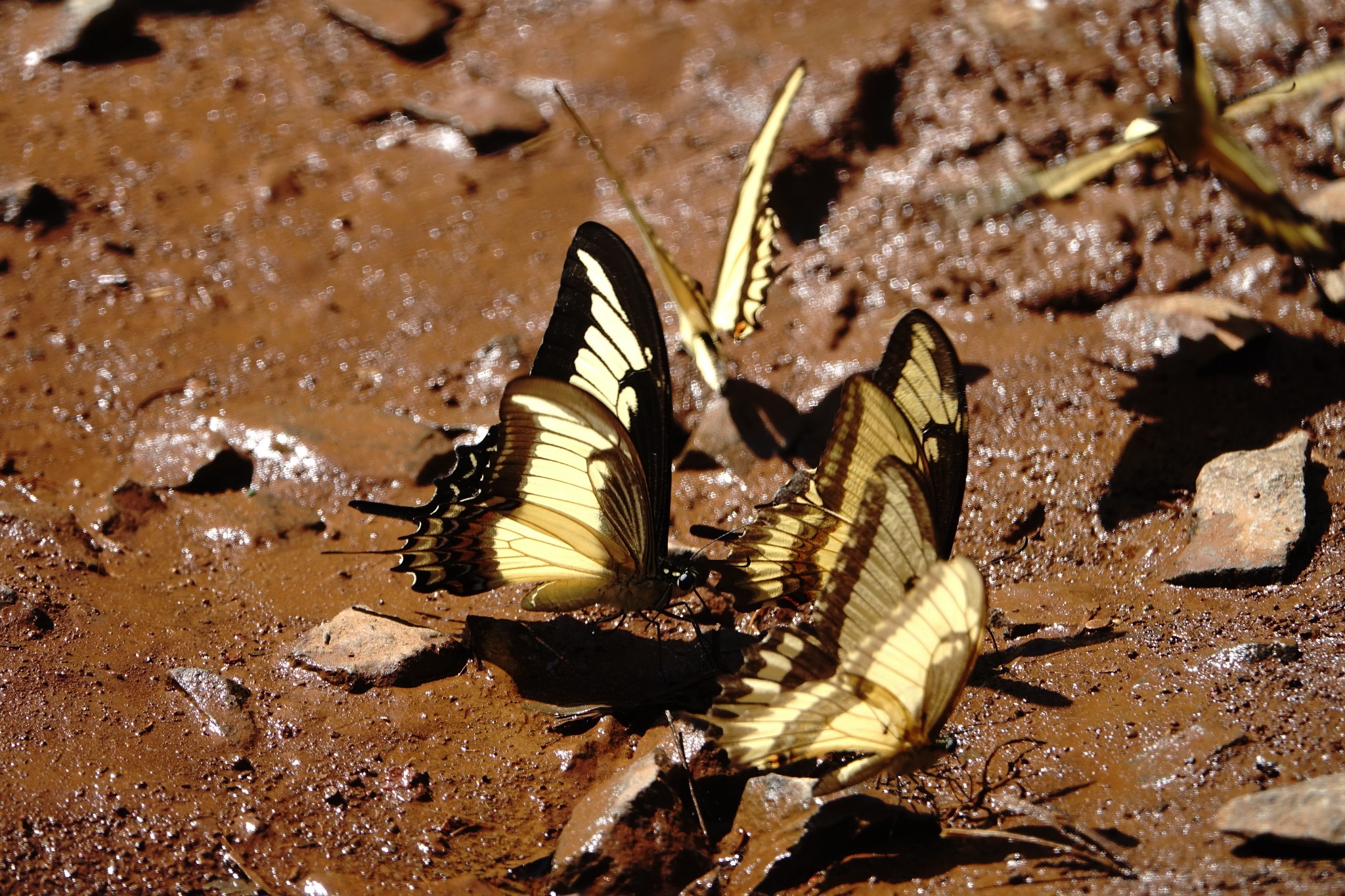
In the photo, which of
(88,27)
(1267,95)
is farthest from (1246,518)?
(88,27)

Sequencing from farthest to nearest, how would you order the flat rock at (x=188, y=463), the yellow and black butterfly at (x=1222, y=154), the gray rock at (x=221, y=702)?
1. the flat rock at (x=188, y=463)
2. the yellow and black butterfly at (x=1222, y=154)
3. the gray rock at (x=221, y=702)

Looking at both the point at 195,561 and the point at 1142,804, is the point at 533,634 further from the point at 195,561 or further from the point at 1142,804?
the point at 1142,804

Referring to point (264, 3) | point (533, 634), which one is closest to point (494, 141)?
point (264, 3)

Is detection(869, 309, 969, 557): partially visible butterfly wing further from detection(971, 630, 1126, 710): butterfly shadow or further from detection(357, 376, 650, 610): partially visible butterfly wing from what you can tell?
detection(357, 376, 650, 610): partially visible butterfly wing

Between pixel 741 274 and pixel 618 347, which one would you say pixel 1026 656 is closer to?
pixel 618 347

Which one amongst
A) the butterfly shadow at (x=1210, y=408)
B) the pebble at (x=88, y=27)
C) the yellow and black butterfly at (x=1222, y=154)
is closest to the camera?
the yellow and black butterfly at (x=1222, y=154)

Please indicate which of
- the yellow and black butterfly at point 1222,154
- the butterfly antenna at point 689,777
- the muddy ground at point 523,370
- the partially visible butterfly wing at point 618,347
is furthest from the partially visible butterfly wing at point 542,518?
the yellow and black butterfly at point 1222,154

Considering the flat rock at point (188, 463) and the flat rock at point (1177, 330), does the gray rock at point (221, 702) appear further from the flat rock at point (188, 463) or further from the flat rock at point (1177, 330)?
the flat rock at point (1177, 330)

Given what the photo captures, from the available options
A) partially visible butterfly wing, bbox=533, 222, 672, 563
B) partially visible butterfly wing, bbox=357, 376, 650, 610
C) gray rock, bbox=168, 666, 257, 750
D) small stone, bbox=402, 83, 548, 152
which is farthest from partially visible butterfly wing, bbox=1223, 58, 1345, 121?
gray rock, bbox=168, 666, 257, 750
